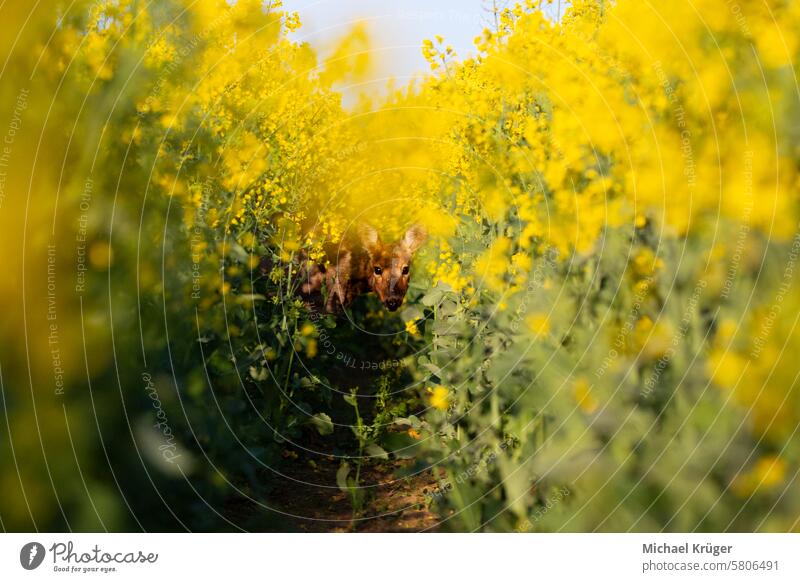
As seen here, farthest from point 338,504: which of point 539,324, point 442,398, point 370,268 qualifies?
point 370,268

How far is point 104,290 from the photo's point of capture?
95.3 inches

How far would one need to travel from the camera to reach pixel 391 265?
8.23 meters

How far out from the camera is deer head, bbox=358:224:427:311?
26.6ft

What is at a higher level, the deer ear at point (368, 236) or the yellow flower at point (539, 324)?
the deer ear at point (368, 236)

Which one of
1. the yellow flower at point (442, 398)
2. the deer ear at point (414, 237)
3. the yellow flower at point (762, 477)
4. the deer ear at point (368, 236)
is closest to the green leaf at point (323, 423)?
the yellow flower at point (442, 398)

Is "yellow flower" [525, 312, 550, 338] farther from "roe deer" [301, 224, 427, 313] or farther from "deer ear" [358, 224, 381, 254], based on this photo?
"deer ear" [358, 224, 381, 254]

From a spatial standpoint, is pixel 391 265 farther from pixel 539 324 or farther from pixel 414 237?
pixel 539 324

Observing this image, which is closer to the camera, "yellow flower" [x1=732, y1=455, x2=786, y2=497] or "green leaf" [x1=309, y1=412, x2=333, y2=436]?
"yellow flower" [x1=732, y1=455, x2=786, y2=497]

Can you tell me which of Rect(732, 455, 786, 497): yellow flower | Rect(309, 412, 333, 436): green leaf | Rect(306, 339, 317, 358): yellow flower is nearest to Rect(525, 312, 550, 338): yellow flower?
Rect(732, 455, 786, 497): yellow flower

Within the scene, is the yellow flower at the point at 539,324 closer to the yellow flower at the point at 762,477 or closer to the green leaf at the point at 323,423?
the yellow flower at the point at 762,477

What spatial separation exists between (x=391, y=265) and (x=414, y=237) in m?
0.38

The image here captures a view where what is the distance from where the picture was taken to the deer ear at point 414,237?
319 inches

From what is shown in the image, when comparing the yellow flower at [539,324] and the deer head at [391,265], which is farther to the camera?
the deer head at [391,265]

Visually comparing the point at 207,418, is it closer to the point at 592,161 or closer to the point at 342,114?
the point at 592,161
